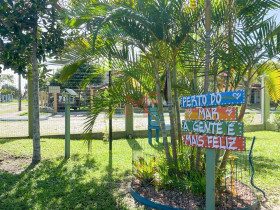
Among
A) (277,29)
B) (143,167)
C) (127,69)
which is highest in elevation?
(277,29)

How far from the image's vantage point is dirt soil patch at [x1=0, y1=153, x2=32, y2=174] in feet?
17.6

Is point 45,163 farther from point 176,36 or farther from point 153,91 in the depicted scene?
point 176,36

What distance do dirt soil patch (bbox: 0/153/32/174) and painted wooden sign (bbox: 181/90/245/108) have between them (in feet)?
12.1

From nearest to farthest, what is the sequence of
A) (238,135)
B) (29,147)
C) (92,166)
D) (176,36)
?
(238,135), (176,36), (92,166), (29,147)

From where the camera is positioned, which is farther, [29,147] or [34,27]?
[29,147]

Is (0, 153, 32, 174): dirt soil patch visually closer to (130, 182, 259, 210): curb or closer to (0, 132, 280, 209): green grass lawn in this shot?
(0, 132, 280, 209): green grass lawn

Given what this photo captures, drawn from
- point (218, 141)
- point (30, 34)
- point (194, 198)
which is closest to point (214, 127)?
point (218, 141)

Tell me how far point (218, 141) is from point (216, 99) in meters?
0.42

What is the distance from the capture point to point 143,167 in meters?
4.34

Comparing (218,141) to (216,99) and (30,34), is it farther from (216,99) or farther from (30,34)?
(30,34)

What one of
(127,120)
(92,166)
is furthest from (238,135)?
(127,120)

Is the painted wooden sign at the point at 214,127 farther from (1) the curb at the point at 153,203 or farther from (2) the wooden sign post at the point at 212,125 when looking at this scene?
(1) the curb at the point at 153,203

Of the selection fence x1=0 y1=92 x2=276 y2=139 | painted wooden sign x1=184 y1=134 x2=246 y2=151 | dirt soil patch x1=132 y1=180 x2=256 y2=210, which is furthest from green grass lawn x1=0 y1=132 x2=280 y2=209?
painted wooden sign x1=184 y1=134 x2=246 y2=151

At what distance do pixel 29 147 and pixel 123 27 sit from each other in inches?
186
